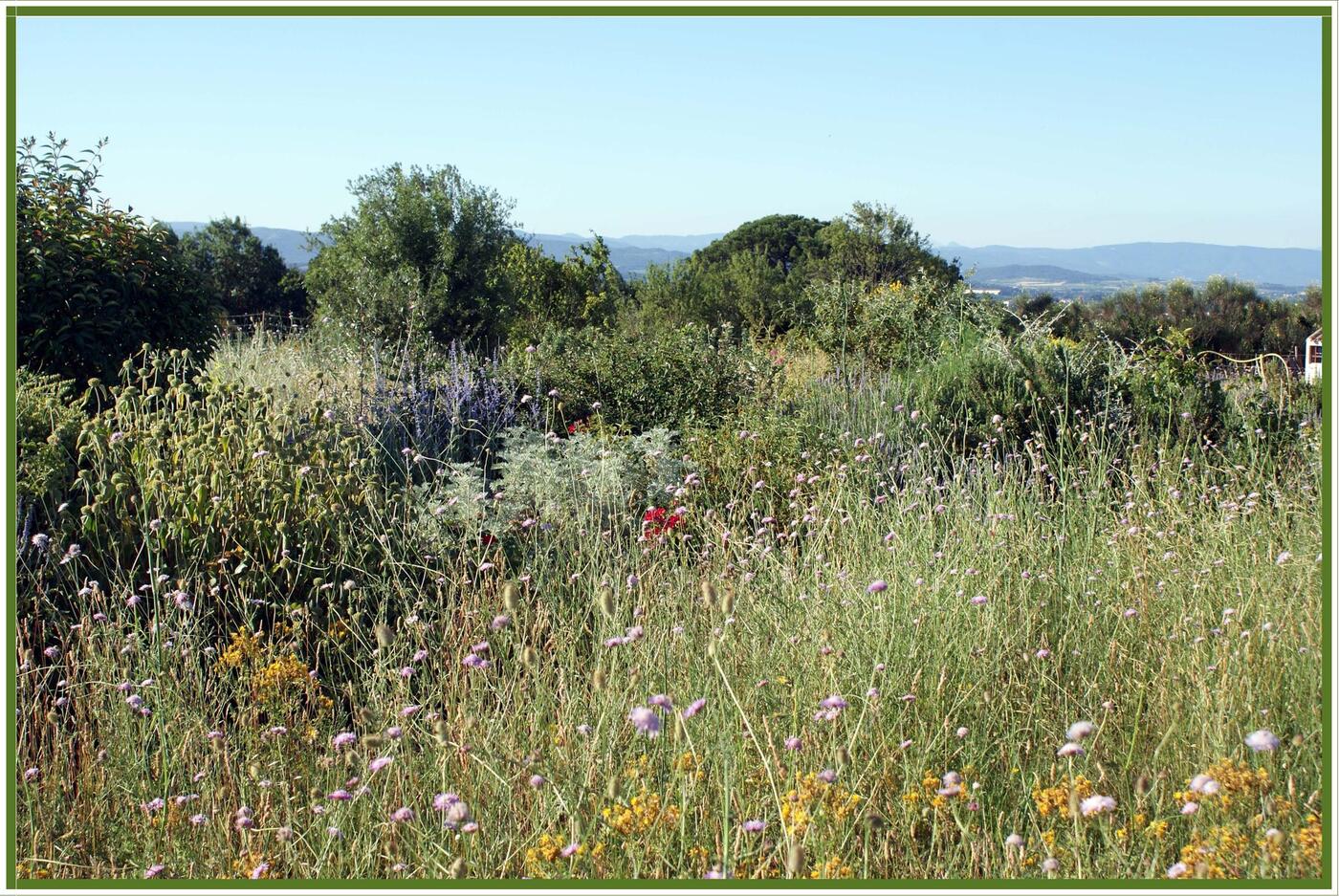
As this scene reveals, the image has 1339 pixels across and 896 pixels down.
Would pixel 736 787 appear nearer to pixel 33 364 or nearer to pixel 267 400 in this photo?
pixel 267 400

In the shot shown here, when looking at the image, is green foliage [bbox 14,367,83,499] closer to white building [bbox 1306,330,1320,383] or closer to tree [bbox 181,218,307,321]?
white building [bbox 1306,330,1320,383]

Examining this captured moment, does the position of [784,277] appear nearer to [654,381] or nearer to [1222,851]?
[654,381]

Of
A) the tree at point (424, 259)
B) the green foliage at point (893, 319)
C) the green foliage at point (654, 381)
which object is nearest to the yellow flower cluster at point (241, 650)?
the green foliage at point (654, 381)

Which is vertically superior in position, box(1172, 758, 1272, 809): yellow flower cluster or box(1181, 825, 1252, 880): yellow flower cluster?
box(1172, 758, 1272, 809): yellow flower cluster

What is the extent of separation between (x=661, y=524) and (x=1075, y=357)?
403 cm

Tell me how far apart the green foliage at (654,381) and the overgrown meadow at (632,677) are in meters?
2.20

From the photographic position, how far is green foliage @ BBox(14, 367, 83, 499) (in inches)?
149

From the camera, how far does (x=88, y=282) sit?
19.8 feet

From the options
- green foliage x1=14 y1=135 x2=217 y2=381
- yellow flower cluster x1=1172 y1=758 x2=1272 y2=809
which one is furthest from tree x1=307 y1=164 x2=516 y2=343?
yellow flower cluster x1=1172 y1=758 x2=1272 y2=809

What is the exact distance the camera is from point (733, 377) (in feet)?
25.6

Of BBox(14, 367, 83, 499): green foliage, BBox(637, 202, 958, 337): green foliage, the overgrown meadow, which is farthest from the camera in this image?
BBox(637, 202, 958, 337): green foliage

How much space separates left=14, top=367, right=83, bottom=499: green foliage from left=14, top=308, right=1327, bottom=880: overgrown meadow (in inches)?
0.7

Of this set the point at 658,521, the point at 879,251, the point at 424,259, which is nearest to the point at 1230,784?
the point at 658,521

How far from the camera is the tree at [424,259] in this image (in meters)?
13.3
